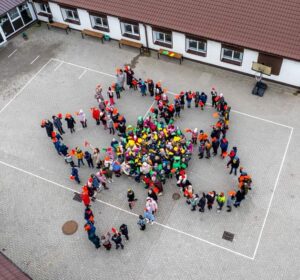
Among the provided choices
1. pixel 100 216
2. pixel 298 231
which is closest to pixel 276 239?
pixel 298 231

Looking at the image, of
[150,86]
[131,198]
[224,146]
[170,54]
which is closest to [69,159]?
[131,198]

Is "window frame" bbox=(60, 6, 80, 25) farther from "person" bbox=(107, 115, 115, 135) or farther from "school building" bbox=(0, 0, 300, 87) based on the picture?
"person" bbox=(107, 115, 115, 135)

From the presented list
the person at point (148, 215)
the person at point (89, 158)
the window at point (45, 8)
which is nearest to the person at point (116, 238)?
Answer: the person at point (148, 215)

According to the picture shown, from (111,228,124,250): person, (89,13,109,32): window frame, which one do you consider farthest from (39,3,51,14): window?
(111,228,124,250): person

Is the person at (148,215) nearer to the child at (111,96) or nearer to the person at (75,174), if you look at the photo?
the person at (75,174)

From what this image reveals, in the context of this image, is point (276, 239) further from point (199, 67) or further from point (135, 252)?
point (199, 67)
